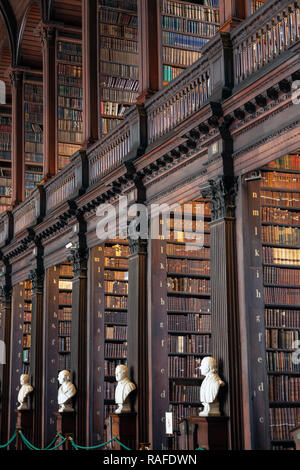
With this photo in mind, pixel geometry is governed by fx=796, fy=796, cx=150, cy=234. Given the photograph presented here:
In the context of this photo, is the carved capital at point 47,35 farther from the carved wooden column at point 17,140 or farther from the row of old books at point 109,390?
the row of old books at point 109,390

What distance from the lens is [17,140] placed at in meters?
15.7

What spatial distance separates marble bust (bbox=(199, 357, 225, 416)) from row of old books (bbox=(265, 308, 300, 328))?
1.10 m

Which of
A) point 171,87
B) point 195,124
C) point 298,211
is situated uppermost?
point 171,87

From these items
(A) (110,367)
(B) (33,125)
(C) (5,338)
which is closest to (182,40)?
(A) (110,367)

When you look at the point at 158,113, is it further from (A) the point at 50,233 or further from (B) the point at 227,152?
(A) the point at 50,233

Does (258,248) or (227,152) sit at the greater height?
(227,152)

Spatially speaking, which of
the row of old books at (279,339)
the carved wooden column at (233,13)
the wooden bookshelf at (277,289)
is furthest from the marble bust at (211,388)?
the carved wooden column at (233,13)

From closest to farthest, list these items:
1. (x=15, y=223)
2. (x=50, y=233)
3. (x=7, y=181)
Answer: (x=50, y=233) → (x=15, y=223) → (x=7, y=181)

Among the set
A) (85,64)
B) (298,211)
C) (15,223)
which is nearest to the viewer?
(298,211)

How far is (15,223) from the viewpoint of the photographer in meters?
15.2

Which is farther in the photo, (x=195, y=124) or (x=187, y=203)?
(x=187, y=203)

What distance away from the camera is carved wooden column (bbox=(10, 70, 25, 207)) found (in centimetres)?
1556
